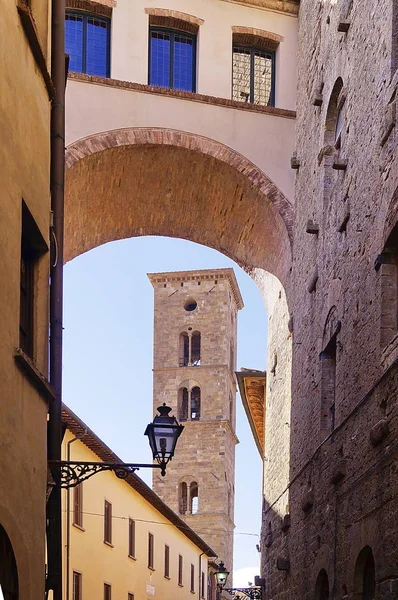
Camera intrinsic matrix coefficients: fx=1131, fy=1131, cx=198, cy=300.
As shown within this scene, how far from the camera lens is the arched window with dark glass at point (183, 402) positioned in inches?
2517

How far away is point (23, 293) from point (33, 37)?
196 centimetres

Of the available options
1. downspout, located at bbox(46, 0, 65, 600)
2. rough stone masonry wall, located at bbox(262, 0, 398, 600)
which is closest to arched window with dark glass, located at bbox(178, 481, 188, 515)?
rough stone masonry wall, located at bbox(262, 0, 398, 600)

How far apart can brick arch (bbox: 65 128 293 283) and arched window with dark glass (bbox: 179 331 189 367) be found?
45443mm

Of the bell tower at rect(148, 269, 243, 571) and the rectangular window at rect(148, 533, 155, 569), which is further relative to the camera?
the bell tower at rect(148, 269, 243, 571)

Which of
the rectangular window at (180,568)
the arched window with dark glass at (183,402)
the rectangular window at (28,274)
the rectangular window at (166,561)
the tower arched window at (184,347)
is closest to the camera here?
the rectangular window at (28,274)

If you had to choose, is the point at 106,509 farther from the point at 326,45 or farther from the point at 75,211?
the point at 326,45

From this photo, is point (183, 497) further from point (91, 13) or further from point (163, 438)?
point (163, 438)

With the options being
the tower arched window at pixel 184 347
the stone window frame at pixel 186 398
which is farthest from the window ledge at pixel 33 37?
the tower arched window at pixel 184 347

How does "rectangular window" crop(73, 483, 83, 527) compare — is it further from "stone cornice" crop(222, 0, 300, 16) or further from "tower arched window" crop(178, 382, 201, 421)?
"tower arched window" crop(178, 382, 201, 421)

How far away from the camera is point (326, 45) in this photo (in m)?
15.4

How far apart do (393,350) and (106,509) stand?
47.9ft

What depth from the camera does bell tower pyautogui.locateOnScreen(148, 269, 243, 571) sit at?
60.8 m

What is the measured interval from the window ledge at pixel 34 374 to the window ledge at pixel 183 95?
33.4 feet

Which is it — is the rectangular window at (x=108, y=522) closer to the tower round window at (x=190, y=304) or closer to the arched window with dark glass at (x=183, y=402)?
the arched window with dark glass at (x=183, y=402)
